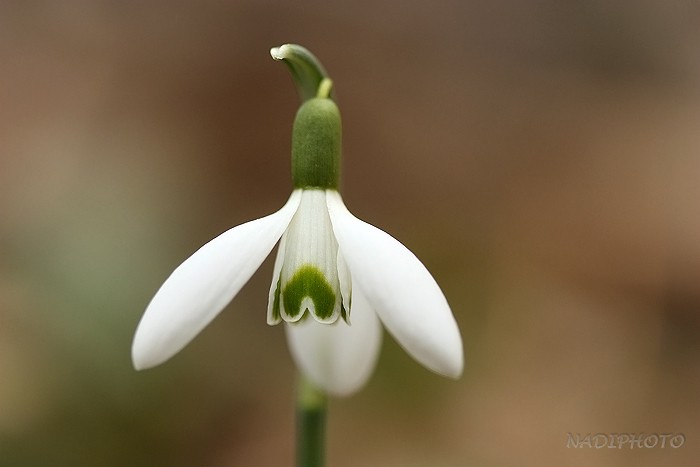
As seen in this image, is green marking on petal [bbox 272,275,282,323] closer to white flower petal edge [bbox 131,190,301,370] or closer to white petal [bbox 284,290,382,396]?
white flower petal edge [bbox 131,190,301,370]

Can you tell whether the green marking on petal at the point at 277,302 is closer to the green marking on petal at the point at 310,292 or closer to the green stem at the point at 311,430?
the green marking on petal at the point at 310,292

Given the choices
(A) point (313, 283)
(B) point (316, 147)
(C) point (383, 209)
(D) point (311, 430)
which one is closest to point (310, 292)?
(A) point (313, 283)

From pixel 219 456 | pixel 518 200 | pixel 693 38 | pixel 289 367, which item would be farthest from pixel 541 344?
pixel 693 38

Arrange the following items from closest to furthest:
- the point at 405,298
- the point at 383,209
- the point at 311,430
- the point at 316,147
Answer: the point at 405,298 → the point at 316,147 → the point at 311,430 → the point at 383,209

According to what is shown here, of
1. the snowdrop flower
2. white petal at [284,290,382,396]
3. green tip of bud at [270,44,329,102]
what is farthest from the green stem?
green tip of bud at [270,44,329,102]

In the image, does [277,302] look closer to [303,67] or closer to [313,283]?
[313,283]
